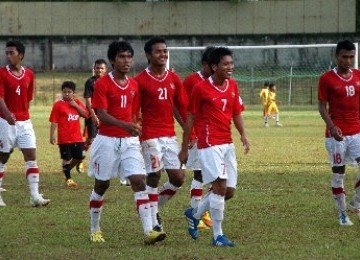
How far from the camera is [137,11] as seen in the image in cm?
7044

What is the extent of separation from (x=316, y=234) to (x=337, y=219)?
136cm

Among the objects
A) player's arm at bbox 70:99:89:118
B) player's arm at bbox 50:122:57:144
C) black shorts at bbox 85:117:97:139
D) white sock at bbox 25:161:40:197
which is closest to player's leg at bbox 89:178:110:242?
white sock at bbox 25:161:40:197

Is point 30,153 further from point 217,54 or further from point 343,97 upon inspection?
point 343,97

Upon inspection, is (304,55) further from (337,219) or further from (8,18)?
(337,219)

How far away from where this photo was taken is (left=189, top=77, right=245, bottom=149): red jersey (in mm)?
10352

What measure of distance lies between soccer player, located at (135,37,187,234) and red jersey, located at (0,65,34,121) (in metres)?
3.22

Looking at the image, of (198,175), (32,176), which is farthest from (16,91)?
(198,175)

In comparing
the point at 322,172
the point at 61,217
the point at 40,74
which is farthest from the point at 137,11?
the point at 61,217

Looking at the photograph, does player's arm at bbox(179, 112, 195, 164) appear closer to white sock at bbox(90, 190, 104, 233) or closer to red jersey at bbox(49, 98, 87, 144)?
white sock at bbox(90, 190, 104, 233)

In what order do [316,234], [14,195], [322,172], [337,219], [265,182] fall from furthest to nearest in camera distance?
[322,172] → [265,182] → [14,195] → [337,219] → [316,234]

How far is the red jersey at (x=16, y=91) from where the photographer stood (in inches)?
541

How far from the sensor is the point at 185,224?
39.1 ft

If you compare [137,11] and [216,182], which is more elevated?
[137,11]

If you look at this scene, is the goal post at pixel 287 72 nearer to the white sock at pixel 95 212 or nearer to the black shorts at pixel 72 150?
the black shorts at pixel 72 150
